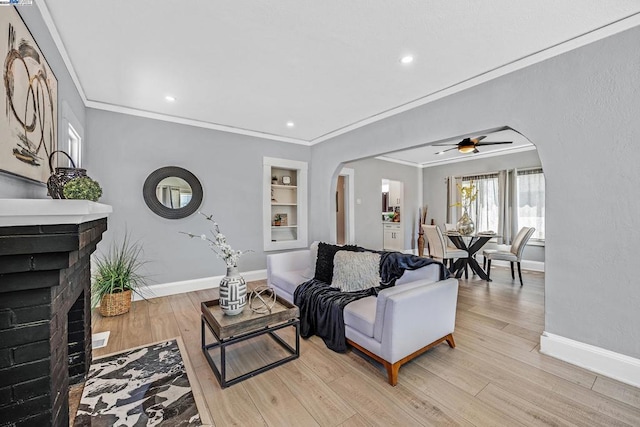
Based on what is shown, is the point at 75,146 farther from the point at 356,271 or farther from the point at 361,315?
the point at 361,315

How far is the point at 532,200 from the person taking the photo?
5609mm

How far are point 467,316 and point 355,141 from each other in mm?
2850

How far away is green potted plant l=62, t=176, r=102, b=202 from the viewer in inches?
60.7

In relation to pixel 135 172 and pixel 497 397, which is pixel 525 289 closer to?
pixel 497 397

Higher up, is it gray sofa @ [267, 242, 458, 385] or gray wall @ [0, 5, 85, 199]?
gray wall @ [0, 5, 85, 199]

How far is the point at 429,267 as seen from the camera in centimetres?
242

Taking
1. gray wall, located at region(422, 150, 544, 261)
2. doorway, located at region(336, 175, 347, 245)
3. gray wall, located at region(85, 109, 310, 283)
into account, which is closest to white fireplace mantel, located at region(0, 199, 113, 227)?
gray wall, located at region(85, 109, 310, 283)

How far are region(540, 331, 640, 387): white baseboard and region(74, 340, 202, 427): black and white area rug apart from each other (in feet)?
9.16

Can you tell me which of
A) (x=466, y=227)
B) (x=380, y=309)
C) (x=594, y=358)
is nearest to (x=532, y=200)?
(x=466, y=227)

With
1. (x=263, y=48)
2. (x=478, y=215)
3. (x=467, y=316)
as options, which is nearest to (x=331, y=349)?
(x=467, y=316)

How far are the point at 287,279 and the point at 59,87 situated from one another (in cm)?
280

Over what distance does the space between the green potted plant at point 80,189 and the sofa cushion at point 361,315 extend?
79.5 inches

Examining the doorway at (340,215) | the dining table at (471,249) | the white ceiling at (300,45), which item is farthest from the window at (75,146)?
the dining table at (471,249)

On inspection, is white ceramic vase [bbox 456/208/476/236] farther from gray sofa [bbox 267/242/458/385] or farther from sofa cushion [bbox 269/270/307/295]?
sofa cushion [bbox 269/270/307/295]
